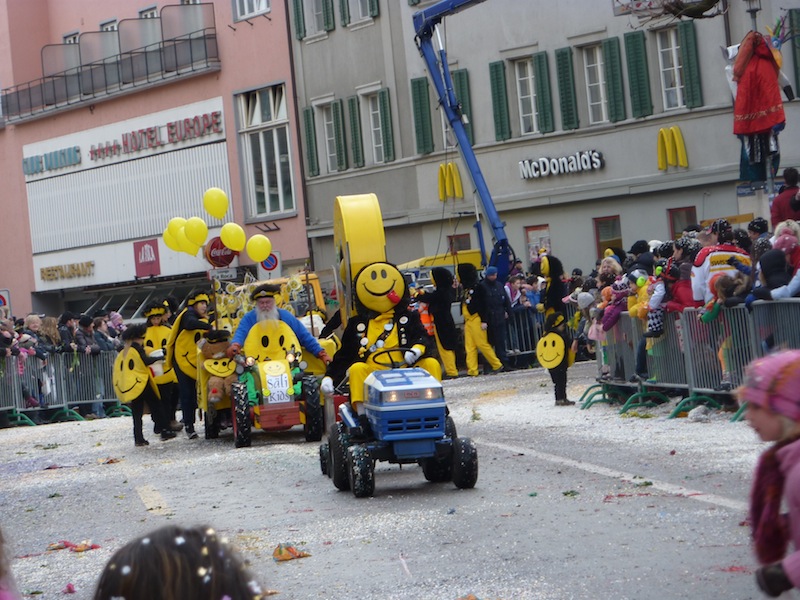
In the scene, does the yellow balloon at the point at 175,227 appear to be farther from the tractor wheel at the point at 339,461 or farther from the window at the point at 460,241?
the window at the point at 460,241

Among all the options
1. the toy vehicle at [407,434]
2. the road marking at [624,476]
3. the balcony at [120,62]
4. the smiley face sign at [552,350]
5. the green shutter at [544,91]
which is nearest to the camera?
the road marking at [624,476]

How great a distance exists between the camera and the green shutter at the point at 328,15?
40.8m

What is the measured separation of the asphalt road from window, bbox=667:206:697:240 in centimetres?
1523

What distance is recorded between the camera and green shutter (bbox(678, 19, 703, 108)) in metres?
32.2

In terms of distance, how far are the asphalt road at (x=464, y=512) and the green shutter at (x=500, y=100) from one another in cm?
1893

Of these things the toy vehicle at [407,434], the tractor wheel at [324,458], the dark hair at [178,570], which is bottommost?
the tractor wheel at [324,458]

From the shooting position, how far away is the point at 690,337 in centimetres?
1583

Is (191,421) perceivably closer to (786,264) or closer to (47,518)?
(47,518)

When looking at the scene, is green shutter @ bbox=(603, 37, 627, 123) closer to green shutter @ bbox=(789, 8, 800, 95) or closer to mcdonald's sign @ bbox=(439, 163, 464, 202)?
green shutter @ bbox=(789, 8, 800, 95)

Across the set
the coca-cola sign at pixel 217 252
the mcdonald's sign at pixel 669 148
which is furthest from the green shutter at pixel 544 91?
the coca-cola sign at pixel 217 252

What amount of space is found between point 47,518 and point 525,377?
13.7m

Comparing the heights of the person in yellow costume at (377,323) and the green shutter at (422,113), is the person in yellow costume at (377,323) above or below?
below

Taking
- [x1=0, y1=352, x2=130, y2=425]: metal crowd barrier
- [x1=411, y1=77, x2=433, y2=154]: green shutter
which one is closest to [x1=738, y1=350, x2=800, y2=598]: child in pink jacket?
[x1=0, y1=352, x2=130, y2=425]: metal crowd barrier

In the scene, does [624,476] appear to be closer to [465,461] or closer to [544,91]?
[465,461]
